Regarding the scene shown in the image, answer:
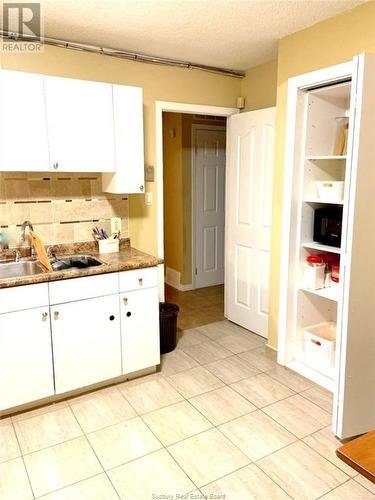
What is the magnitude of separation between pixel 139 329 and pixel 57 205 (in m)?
1.13

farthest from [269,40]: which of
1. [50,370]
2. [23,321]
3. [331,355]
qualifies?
[50,370]

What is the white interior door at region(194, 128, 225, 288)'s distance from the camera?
4.82 metres

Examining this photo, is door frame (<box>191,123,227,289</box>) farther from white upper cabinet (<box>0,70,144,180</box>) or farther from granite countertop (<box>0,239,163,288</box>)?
white upper cabinet (<box>0,70,144,180</box>)

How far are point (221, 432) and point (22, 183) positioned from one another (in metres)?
2.15

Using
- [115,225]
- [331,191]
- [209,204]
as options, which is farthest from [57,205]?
[209,204]

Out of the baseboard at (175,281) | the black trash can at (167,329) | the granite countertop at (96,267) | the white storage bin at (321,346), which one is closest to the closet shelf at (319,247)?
the white storage bin at (321,346)

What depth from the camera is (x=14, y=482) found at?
187cm

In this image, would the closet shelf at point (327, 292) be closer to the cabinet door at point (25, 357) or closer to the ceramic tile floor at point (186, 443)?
the ceramic tile floor at point (186, 443)

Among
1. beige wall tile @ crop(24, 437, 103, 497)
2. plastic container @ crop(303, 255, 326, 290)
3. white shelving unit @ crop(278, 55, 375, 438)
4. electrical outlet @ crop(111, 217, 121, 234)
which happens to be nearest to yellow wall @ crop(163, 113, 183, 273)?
electrical outlet @ crop(111, 217, 121, 234)

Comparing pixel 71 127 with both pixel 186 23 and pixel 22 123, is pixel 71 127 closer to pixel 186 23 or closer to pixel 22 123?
pixel 22 123

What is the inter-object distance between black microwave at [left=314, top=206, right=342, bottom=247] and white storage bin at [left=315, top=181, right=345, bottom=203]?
0.13 meters

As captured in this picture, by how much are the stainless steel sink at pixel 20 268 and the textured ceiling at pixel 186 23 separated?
1.60 metres

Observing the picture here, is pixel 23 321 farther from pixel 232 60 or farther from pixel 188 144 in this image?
pixel 188 144

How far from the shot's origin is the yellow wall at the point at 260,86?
3.33 meters
